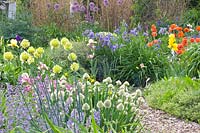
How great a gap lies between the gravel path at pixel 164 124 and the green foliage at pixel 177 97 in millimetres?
90

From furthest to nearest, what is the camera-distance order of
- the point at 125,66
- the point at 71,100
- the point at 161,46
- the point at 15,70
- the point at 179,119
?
the point at 161,46, the point at 125,66, the point at 15,70, the point at 179,119, the point at 71,100

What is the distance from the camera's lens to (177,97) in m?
5.41

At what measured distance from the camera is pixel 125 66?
7449 mm

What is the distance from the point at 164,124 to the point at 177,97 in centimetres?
58

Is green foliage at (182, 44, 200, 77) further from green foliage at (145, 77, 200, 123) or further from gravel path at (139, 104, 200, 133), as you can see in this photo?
gravel path at (139, 104, 200, 133)

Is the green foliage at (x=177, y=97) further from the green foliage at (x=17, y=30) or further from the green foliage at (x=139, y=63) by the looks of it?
the green foliage at (x=17, y=30)

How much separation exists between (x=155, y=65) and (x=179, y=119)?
2.35 m

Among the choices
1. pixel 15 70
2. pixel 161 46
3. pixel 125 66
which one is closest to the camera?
pixel 15 70

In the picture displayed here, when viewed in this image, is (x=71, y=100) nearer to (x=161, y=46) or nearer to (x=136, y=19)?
(x=161, y=46)

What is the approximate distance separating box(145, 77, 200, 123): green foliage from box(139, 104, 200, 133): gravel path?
0.09 m

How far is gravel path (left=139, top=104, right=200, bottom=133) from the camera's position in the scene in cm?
473

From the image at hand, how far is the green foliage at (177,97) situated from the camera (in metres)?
5.16

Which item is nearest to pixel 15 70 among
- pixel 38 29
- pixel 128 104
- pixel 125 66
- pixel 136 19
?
pixel 125 66

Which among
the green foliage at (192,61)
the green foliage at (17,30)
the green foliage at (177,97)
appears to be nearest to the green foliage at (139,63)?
the green foliage at (192,61)
